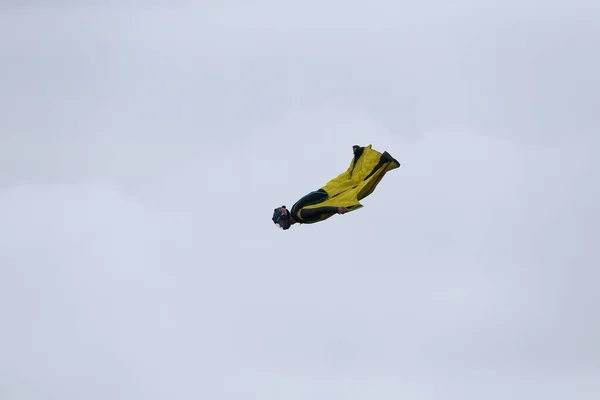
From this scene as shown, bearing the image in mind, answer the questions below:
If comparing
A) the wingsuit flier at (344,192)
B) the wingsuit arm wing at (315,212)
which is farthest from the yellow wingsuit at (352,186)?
the wingsuit arm wing at (315,212)

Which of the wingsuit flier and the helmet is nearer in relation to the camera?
the wingsuit flier

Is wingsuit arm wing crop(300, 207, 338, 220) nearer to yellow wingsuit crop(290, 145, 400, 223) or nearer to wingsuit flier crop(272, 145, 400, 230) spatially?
wingsuit flier crop(272, 145, 400, 230)

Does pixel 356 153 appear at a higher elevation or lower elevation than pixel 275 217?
higher

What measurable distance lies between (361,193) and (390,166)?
2049mm

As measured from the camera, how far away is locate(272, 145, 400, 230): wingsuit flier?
5762cm

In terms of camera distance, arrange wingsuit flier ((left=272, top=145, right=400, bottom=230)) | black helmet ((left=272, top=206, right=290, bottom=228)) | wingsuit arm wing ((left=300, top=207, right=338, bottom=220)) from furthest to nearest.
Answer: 1. black helmet ((left=272, top=206, right=290, bottom=228))
2. wingsuit flier ((left=272, top=145, right=400, bottom=230))
3. wingsuit arm wing ((left=300, top=207, right=338, bottom=220))

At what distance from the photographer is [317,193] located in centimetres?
5931

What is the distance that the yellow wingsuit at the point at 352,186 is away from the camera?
191ft

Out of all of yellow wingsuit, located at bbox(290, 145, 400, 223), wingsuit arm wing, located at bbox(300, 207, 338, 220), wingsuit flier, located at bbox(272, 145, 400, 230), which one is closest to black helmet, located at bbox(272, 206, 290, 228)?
wingsuit flier, located at bbox(272, 145, 400, 230)

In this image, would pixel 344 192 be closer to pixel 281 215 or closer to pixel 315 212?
pixel 315 212

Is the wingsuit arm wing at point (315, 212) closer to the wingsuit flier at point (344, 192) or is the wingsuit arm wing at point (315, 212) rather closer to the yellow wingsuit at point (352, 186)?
the wingsuit flier at point (344, 192)

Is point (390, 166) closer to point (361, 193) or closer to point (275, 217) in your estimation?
point (361, 193)

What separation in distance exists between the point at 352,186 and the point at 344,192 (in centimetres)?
94

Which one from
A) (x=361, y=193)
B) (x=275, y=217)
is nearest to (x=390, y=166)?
(x=361, y=193)
